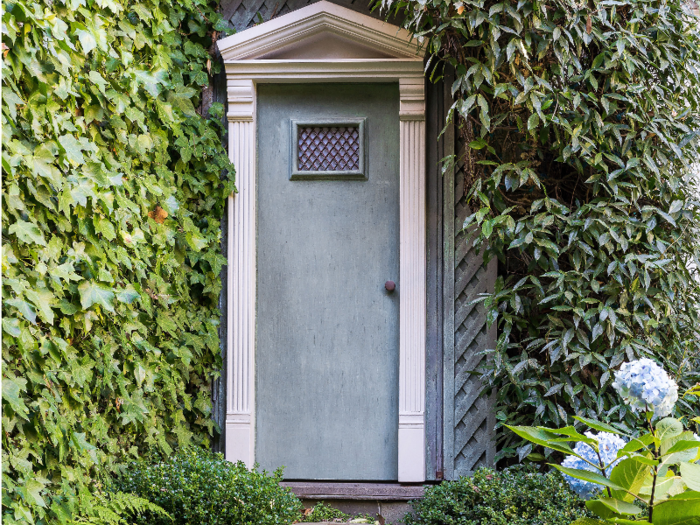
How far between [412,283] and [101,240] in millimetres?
1820

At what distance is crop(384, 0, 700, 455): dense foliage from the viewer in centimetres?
327

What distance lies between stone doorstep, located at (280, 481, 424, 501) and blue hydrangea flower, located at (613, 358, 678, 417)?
8.30ft

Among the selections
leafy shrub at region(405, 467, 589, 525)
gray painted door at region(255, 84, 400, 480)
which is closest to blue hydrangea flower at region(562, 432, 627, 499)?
leafy shrub at region(405, 467, 589, 525)

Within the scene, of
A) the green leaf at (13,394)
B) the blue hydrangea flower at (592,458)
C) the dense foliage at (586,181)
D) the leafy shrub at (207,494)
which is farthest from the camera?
the dense foliage at (586,181)

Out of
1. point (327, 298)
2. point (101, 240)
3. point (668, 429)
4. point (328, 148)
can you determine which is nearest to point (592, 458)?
point (668, 429)

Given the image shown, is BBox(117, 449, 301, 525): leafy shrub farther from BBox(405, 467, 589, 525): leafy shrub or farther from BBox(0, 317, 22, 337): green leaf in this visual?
BBox(0, 317, 22, 337): green leaf

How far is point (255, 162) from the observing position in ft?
12.9

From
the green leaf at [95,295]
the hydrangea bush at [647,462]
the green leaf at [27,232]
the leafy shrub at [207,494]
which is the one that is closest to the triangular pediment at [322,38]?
the green leaf at [95,295]

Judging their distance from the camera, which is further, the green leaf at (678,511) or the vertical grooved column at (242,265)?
the vertical grooved column at (242,265)

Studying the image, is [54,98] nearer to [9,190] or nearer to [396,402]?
[9,190]

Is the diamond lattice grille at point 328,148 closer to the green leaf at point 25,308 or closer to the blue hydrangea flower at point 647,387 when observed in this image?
the green leaf at point 25,308

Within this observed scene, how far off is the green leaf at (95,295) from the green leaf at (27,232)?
1.08 ft

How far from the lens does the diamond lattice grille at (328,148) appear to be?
3945mm

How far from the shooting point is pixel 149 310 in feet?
10.1
